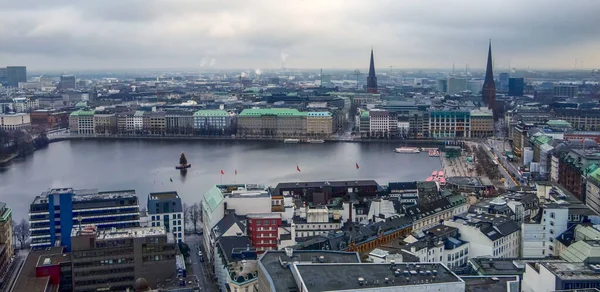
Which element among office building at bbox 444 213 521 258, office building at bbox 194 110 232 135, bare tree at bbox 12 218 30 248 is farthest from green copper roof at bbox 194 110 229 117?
office building at bbox 444 213 521 258

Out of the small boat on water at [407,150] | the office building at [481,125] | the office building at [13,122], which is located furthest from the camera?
the office building at [13,122]

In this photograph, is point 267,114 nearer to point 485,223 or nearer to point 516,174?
point 516,174

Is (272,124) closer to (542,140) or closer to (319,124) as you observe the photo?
(319,124)

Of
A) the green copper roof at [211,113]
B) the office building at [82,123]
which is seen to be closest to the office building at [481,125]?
the green copper roof at [211,113]

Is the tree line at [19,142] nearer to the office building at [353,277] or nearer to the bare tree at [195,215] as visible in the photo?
the bare tree at [195,215]

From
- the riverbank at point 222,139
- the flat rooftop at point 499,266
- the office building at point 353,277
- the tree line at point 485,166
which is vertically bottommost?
the riverbank at point 222,139

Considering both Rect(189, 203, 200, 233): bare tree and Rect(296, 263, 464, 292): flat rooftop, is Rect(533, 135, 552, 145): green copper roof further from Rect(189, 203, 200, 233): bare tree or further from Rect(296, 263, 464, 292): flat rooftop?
Rect(296, 263, 464, 292): flat rooftop

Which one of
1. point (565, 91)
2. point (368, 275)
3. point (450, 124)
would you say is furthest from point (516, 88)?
point (368, 275)
